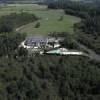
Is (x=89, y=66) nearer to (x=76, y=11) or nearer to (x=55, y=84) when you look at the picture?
(x=55, y=84)

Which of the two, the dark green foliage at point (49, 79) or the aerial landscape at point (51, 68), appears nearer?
the dark green foliage at point (49, 79)

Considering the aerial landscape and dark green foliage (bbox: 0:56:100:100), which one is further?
the aerial landscape

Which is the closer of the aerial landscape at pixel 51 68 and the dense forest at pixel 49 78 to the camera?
the dense forest at pixel 49 78

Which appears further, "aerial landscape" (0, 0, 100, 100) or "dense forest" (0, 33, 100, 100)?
"aerial landscape" (0, 0, 100, 100)

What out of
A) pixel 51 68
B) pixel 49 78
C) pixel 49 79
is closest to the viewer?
pixel 49 79

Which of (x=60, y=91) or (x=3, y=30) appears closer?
(x=60, y=91)

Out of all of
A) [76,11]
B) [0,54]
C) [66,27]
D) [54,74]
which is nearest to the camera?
[54,74]

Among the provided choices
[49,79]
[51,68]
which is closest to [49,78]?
[49,79]

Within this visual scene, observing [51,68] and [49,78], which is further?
[51,68]

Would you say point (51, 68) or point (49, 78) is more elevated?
point (51, 68)

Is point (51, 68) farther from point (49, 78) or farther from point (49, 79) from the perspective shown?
point (49, 79)

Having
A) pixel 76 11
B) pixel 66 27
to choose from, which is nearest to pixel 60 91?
pixel 66 27
